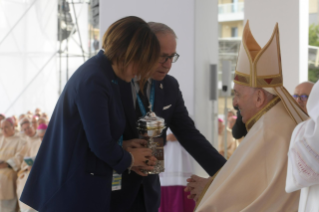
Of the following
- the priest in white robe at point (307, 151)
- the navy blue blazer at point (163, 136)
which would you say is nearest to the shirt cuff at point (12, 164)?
the navy blue blazer at point (163, 136)

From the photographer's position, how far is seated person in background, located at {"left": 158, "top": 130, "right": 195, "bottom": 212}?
4.57 metres

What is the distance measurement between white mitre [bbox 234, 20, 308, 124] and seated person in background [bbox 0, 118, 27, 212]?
582cm

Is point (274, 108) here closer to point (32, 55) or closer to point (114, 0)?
point (114, 0)

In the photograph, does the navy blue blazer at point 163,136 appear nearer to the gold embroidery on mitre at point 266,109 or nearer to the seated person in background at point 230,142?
the gold embroidery on mitre at point 266,109

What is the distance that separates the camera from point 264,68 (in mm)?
1953

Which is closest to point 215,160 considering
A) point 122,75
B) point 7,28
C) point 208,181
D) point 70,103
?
point 208,181

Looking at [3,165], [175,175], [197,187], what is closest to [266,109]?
[197,187]

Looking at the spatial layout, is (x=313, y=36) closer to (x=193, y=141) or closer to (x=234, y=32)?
(x=234, y=32)

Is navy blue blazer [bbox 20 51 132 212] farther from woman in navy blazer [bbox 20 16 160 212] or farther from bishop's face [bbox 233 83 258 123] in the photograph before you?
bishop's face [bbox 233 83 258 123]

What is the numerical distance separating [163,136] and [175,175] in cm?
253

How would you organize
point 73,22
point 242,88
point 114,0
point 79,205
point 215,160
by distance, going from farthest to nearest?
point 73,22 → point 114,0 → point 215,160 → point 242,88 → point 79,205

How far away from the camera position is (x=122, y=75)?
5.80 ft

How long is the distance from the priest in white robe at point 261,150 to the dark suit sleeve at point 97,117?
48 centimetres

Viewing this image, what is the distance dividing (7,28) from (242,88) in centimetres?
896
